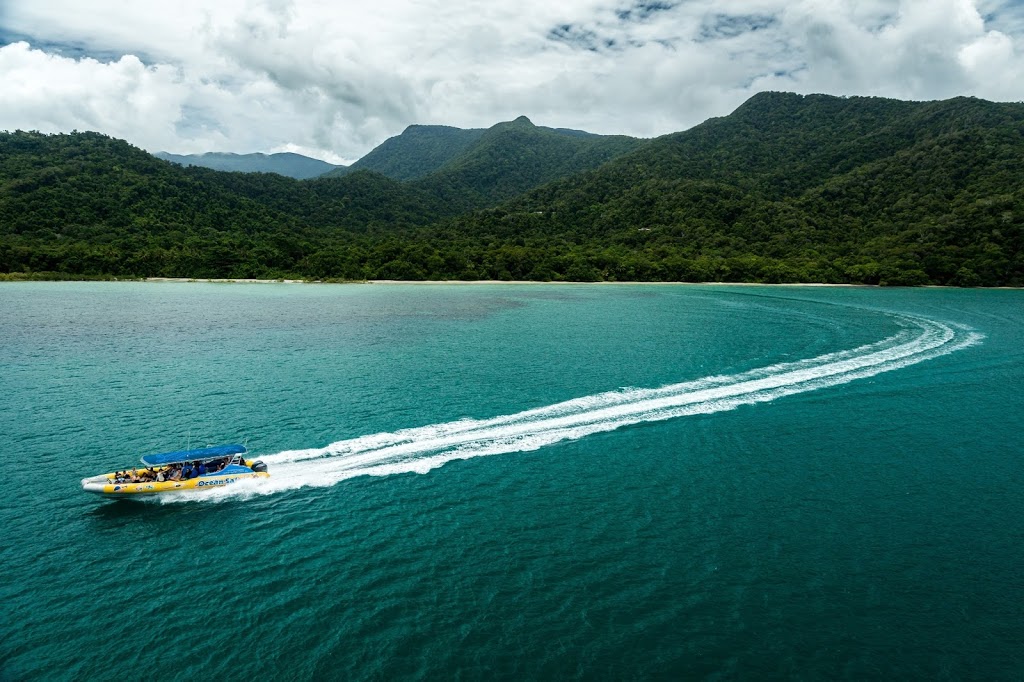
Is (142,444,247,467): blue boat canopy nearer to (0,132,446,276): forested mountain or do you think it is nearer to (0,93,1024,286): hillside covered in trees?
(0,93,1024,286): hillside covered in trees

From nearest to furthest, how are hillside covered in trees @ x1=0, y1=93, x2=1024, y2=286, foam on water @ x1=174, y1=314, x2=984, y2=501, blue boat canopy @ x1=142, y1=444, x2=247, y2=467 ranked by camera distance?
blue boat canopy @ x1=142, y1=444, x2=247, y2=467 < foam on water @ x1=174, y1=314, x2=984, y2=501 < hillside covered in trees @ x1=0, y1=93, x2=1024, y2=286

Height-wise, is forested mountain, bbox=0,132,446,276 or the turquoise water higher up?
forested mountain, bbox=0,132,446,276

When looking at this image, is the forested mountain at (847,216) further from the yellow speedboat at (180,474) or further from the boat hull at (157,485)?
the boat hull at (157,485)

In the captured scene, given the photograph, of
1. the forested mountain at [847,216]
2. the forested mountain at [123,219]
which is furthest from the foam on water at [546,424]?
the forested mountain at [123,219]

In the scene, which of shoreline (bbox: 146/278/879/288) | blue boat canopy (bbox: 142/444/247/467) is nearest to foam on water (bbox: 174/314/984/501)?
blue boat canopy (bbox: 142/444/247/467)

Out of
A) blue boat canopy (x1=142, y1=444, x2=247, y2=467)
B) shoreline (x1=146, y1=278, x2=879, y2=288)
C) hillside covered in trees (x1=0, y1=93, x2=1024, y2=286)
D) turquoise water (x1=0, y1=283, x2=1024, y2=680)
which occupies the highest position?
hillside covered in trees (x1=0, y1=93, x2=1024, y2=286)

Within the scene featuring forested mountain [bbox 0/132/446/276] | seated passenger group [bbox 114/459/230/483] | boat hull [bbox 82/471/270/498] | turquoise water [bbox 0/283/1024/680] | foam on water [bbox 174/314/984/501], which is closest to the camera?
turquoise water [bbox 0/283/1024/680]
